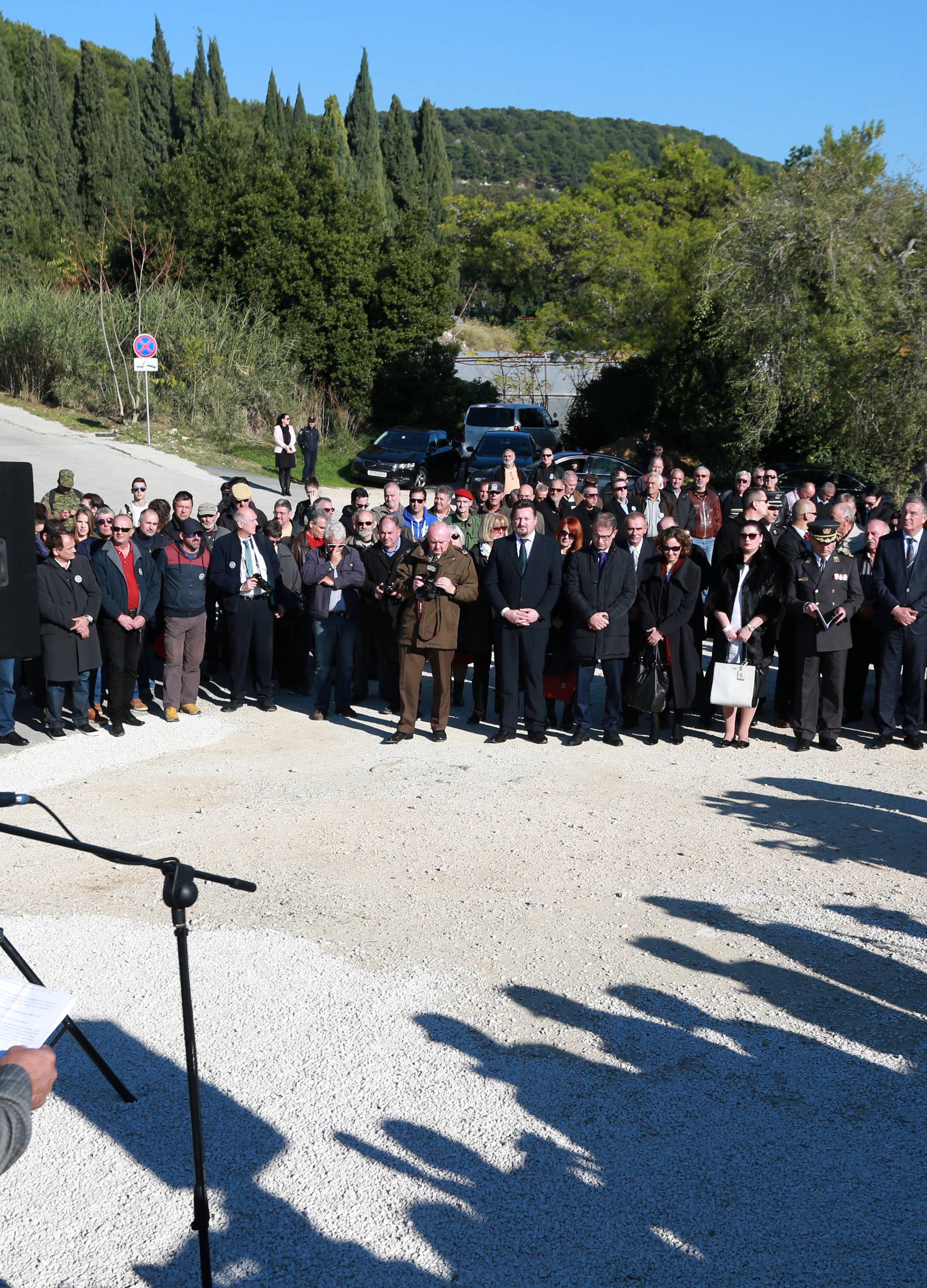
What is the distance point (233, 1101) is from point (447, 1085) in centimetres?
86

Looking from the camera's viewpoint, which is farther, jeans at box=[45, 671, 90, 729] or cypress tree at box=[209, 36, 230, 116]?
cypress tree at box=[209, 36, 230, 116]

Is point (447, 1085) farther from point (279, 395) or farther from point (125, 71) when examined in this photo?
point (125, 71)

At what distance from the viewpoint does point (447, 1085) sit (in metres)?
4.72

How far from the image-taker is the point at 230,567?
35.3 feet

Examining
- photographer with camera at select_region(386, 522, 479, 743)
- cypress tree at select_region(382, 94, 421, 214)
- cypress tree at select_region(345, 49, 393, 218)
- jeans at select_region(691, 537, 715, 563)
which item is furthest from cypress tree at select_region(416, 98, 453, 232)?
photographer with camera at select_region(386, 522, 479, 743)

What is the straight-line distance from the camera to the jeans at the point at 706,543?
13633mm

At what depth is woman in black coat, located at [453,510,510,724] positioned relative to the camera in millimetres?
10680

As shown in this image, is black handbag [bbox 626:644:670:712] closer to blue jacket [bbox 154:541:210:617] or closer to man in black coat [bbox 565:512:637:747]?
man in black coat [bbox 565:512:637:747]

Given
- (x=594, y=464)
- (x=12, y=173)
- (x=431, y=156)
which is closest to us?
(x=594, y=464)

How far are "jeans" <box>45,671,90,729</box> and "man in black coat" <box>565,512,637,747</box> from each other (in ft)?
Answer: 14.1

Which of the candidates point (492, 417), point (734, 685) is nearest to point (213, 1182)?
point (734, 685)

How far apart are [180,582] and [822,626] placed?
574 cm

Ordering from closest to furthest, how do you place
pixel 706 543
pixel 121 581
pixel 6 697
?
1. pixel 6 697
2. pixel 121 581
3. pixel 706 543

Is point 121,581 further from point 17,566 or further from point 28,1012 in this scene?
point 28,1012
